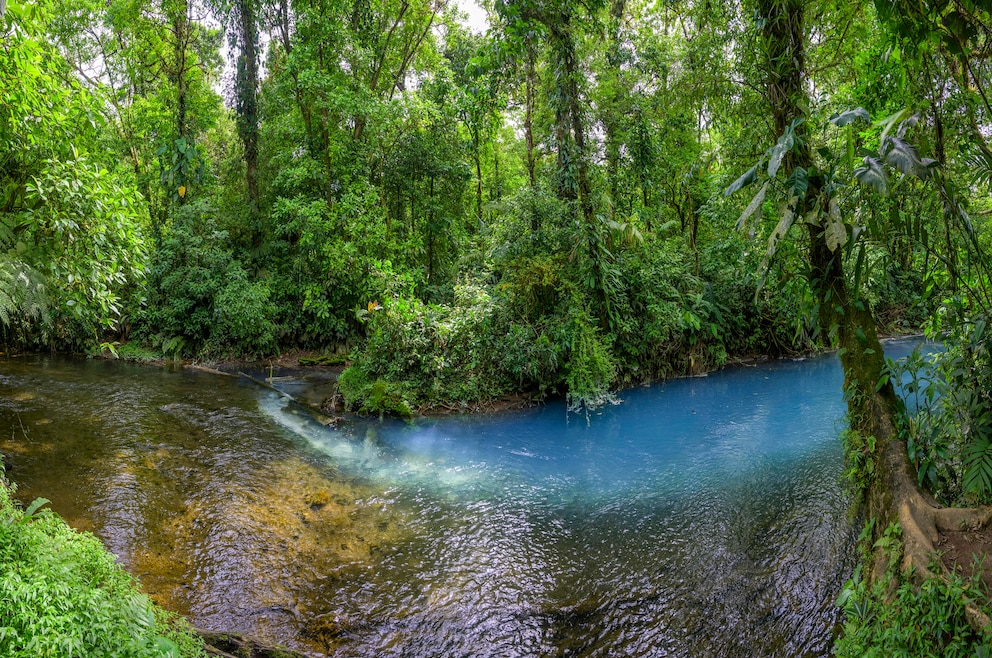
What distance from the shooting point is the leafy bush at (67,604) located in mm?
2377

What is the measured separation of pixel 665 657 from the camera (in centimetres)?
397

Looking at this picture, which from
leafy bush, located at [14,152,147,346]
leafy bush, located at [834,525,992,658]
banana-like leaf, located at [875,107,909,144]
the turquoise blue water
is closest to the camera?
leafy bush, located at [834,525,992,658]

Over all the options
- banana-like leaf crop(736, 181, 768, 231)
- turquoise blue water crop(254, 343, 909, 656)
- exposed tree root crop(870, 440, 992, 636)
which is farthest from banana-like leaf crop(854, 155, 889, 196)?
turquoise blue water crop(254, 343, 909, 656)

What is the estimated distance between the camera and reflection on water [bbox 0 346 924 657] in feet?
14.2

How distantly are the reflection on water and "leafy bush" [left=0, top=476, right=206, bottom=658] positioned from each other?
1.39m

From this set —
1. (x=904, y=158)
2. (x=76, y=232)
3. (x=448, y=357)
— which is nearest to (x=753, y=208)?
(x=904, y=158)

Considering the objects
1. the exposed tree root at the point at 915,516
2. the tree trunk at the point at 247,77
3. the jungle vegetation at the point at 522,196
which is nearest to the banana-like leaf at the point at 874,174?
the jungle vegetation at the point at 522,196

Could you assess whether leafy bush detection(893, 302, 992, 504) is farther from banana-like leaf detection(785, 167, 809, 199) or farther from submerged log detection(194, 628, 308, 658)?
submerged log detection(194, 628, 308, 658)

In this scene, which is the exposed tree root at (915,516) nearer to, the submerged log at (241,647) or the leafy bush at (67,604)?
the submerged log at (241,647)

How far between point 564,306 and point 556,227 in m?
1.94

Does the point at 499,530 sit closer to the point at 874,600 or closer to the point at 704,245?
the point at 874,600

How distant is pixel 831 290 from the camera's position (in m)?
4.20

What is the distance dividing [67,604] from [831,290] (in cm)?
512

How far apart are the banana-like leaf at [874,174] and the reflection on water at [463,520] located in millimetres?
3230
